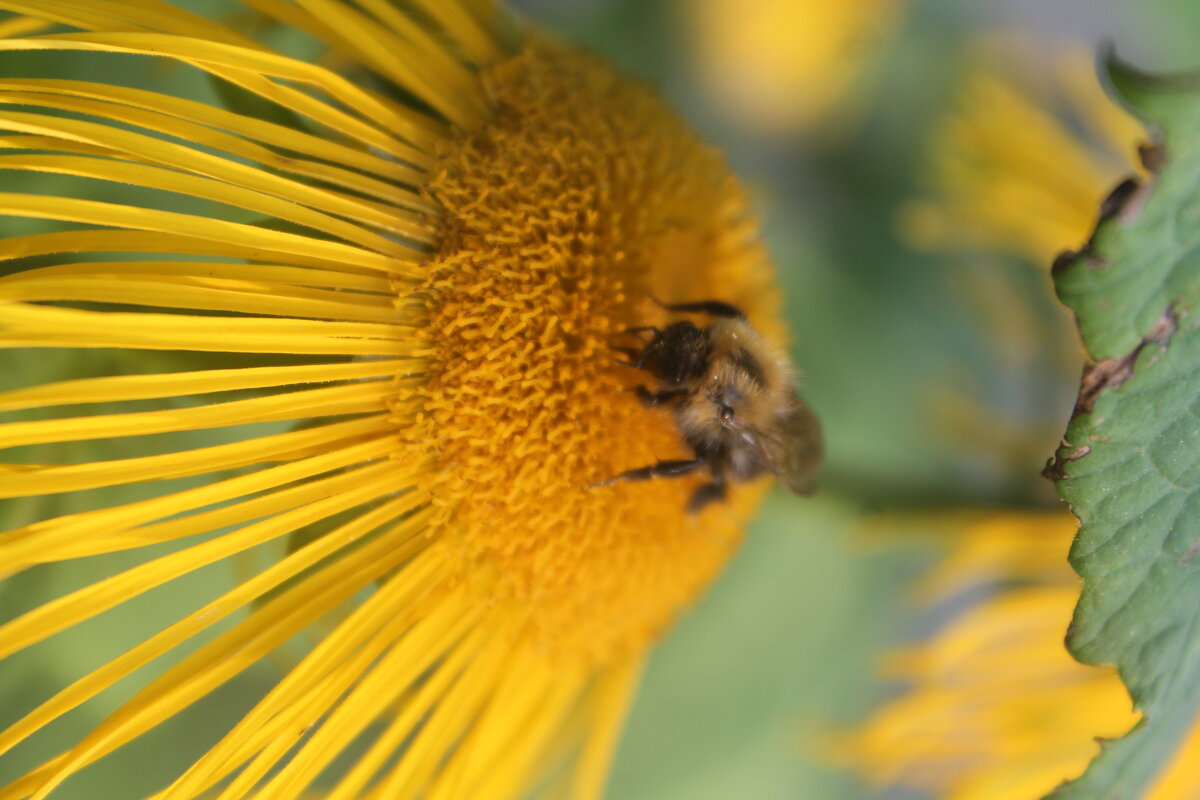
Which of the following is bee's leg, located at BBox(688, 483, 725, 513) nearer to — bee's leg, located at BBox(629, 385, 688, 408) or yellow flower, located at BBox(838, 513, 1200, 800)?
bee's leg, located at BBox(629, 385, 688, 408)

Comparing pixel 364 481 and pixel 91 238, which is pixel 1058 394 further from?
pixel 91 238

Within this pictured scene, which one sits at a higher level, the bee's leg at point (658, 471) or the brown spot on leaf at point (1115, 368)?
the brown spot on leaf at point (1115, 368)

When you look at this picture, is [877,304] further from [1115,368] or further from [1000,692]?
[1115,368]

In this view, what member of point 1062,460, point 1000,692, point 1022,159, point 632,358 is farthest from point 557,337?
point 1022,159

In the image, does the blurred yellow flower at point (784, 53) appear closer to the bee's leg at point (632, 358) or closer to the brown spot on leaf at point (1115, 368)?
the bee's leg at point (632, 358)

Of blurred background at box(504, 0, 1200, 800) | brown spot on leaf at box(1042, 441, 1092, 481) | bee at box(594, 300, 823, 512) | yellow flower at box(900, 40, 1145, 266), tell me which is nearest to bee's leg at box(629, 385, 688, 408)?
bee at box(594, 300, 823, 512)

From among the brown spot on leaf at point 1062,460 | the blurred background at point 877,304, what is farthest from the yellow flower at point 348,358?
the blurred background at point 877,304
